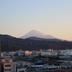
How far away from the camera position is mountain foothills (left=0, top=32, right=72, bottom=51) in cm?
422

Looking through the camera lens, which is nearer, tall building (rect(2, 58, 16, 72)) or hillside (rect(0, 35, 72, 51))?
tall building (rect(2, 58, 16, 72))

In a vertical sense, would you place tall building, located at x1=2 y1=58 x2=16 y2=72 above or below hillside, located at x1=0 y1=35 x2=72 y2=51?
below

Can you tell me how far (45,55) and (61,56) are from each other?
31 cm

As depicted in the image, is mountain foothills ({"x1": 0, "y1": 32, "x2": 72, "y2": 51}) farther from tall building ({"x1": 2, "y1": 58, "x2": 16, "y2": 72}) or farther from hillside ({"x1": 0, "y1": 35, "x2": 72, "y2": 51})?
tall building ({"x1": 2, "y1": 58, "x2": 16, "y2": 72})

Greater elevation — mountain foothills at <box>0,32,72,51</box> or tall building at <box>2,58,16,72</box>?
mountain foothills at <box>0,32,72,51</box>

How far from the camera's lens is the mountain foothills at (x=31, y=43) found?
422cm

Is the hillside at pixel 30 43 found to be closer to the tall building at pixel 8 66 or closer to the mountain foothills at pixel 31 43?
the mountain foothills at pixel 31 43

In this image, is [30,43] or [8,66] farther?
[30,43]

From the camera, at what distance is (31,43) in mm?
4441

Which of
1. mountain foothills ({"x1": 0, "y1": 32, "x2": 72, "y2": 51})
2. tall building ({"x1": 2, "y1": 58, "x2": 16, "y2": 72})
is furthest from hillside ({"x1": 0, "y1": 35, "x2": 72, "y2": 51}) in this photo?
tall building ({"x1": 2, "y1": 58, "x2": 16, "y2": 72})

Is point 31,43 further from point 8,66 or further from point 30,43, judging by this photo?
point 8,66

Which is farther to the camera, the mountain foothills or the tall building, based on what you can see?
the mountain foothills

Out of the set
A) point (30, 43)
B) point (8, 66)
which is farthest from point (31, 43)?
point (8, 66)

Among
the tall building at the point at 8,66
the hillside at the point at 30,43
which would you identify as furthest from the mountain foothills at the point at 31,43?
the tall building at the point at 8,66
